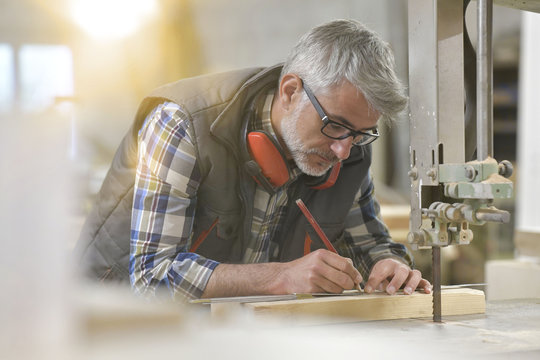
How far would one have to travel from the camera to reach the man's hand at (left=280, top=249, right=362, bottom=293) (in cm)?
151

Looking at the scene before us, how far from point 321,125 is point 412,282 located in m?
0.50

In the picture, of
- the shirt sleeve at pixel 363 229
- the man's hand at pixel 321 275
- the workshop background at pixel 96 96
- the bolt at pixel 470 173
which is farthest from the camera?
the shirt sleeve at pixel 363 229

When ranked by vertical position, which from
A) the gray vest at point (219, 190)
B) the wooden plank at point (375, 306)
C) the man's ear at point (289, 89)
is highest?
the man's ear at point (289, 89)

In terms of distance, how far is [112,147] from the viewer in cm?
345

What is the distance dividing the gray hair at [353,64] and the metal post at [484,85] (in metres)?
0.49

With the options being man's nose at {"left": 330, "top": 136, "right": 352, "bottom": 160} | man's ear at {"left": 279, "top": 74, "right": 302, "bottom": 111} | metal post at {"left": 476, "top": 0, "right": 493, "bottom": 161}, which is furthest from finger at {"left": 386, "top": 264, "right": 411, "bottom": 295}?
man's ear at {"left": 279, "top": 74, "right": 302, "bottom": 111}

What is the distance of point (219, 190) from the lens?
1.74 m

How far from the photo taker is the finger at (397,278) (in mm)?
1512

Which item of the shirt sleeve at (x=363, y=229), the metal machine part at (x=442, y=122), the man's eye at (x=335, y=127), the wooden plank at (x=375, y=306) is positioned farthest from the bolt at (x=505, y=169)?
the shirt sleeve at (x=363, y=229)

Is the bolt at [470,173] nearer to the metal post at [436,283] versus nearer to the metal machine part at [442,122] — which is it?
the metal machine part at [442,122]

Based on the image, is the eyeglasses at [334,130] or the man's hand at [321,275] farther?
the eyeglasses at [334,130]

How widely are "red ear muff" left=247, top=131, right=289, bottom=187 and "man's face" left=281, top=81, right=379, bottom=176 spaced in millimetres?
69

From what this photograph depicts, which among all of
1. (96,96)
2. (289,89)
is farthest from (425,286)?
(96,96)

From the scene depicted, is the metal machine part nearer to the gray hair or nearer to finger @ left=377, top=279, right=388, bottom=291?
finger @ left=377, top=279, right=388, bottom=291
